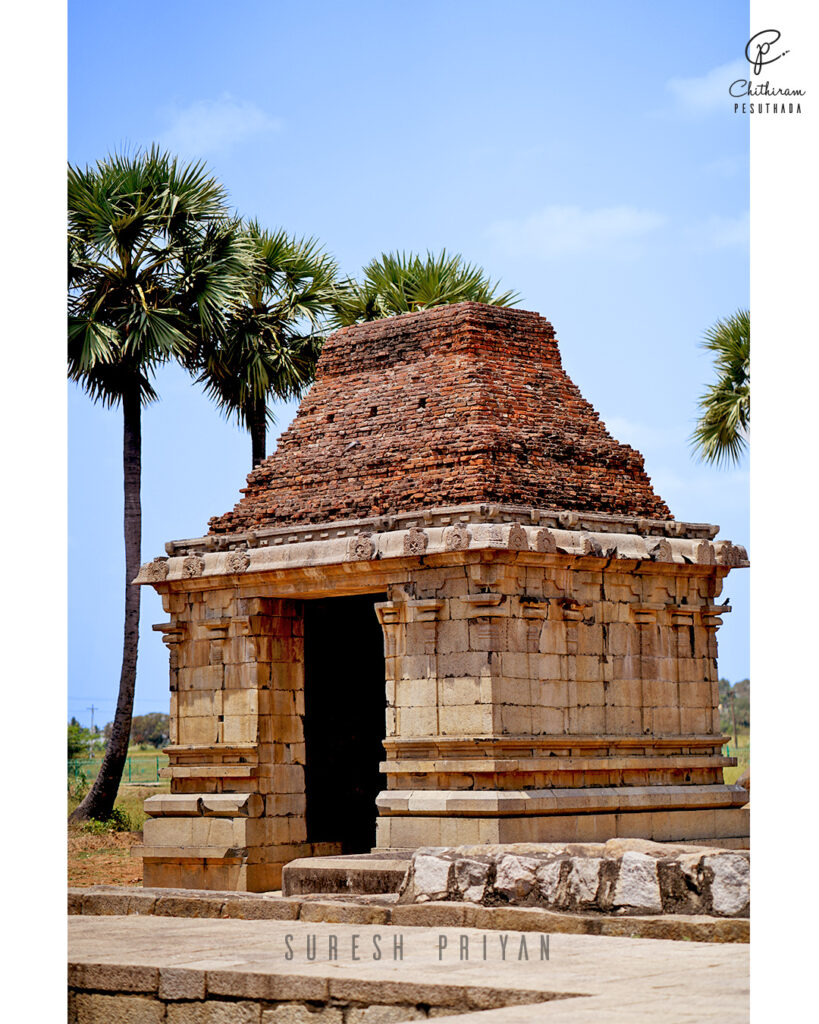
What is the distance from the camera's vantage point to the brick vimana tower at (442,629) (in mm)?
17328

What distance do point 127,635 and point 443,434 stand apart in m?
12.5

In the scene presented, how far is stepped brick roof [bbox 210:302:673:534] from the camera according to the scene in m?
18.3

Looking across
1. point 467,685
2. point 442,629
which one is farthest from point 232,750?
point 467,685

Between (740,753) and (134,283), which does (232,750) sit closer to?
(134,283)

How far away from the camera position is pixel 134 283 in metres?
28.0

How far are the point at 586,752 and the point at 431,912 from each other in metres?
6.73

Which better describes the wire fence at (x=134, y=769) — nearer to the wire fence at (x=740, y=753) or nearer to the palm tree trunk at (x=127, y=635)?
the palm tree trunk at (x=127, y=635)

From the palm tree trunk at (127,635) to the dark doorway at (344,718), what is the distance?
8.38 metres

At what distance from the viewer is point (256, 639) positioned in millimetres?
19438

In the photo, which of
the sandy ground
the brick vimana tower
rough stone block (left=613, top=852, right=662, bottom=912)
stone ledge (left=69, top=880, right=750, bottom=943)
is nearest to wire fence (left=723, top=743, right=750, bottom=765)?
the sandy ground

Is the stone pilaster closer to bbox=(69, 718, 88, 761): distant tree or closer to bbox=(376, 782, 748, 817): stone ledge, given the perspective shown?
bbox=(376, 782, 748, 817): stone ledge
